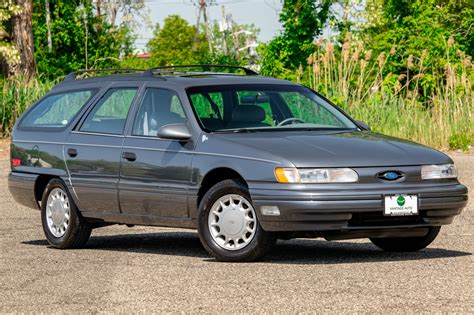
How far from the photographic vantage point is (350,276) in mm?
9109

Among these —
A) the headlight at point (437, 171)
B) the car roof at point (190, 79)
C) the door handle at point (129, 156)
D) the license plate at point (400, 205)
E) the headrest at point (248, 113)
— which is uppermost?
the car roof at point (190, 79)

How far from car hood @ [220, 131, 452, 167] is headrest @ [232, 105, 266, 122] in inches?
12.7

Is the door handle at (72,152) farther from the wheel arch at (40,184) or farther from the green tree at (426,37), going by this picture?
the green tree at (426,37)

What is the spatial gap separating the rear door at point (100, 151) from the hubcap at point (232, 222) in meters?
1.30

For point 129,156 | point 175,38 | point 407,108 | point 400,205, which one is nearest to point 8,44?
point 407,108

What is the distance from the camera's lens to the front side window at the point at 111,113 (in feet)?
37.9

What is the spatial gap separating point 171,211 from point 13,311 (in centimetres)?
300

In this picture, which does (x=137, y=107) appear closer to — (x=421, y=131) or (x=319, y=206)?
(x=319, y=206)

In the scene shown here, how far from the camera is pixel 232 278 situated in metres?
9.15

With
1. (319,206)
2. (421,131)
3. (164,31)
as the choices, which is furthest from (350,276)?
(164,31)

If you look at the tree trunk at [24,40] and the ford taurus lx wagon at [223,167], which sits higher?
the ford taurus lx wagon at [223,167]

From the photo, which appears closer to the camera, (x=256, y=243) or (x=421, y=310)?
(x=421, y=310)

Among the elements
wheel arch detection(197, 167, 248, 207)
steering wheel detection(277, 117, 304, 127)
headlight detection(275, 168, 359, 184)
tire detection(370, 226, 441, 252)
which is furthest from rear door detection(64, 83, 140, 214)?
tire detection(370, 226, 441, 252)

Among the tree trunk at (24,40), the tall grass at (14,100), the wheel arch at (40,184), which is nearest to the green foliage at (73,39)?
the tree trunk at (24,40)
